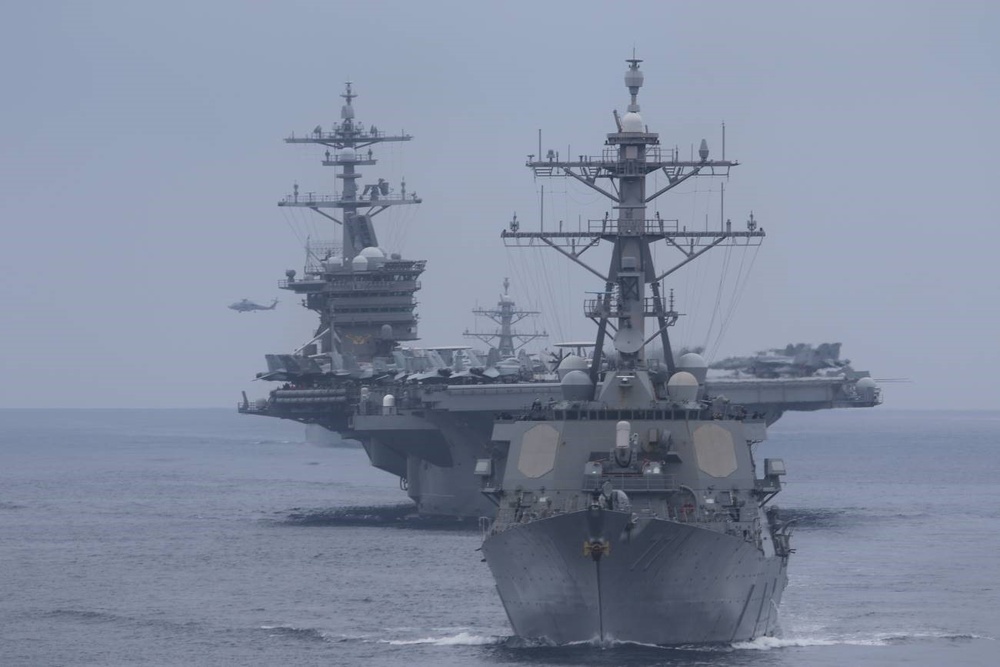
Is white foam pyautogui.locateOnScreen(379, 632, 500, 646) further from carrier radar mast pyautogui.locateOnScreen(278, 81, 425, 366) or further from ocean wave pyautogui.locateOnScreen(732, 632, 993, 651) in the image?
carrier radar mast pyautogui.locateOnScreen(278, 81, 425, 366)

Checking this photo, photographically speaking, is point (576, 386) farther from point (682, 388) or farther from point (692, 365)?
point (692, 365)

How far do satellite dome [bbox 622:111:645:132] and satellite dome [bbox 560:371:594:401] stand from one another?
4948 millimetres

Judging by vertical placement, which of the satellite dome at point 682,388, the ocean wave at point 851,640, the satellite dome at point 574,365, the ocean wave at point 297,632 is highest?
the satellite dome at point 574,365

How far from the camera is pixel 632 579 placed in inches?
1181

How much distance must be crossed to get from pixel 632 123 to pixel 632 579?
10.8 m

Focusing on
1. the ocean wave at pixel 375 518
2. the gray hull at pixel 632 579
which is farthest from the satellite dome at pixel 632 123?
the ocean wave at pixel 375 518

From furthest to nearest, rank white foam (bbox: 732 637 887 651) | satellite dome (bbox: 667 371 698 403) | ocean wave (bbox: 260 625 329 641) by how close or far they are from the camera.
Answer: ocean wave (bbox: 260 625 329 641) < satellite dome (bbox: 667 371 698 403) < white foam (bbox: 732 637 887 651)

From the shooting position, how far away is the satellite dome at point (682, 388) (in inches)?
1344

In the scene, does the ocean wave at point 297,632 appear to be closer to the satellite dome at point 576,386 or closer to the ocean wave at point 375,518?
the satellite dome at point 576,386

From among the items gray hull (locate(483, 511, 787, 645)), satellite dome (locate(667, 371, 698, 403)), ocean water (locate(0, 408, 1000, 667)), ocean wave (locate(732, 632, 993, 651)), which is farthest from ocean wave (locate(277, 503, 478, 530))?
gray hull (locate(483, 511, 787, 645))

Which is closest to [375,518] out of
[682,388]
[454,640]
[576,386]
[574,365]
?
[574,365]

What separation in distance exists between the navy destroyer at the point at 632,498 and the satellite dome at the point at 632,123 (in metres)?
0.04

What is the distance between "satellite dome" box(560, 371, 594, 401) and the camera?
36.0 metres

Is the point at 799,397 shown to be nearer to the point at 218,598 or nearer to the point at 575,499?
the point at 218,598
